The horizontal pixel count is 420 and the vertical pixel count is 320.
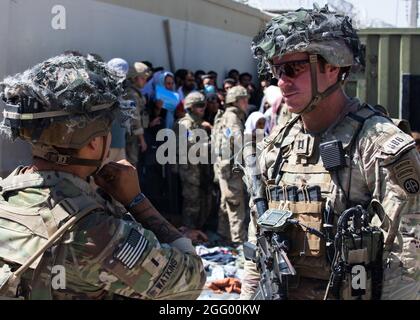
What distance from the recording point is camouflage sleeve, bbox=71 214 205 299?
1834 millimetres

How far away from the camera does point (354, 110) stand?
2.56m

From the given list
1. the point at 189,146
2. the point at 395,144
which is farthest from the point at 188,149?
the point at 395,144

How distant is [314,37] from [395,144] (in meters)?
0.53

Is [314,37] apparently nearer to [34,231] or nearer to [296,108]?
[296,108]

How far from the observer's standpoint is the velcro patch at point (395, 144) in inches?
90.5

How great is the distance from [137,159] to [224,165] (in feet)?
3.29

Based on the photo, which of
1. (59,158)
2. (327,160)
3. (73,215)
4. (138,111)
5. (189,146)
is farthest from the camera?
(189,146)

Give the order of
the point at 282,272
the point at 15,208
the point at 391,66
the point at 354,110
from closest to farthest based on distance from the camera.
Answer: the point at 15,208 < the point at 282,272 < the point at 354,110 < the point at 391,66

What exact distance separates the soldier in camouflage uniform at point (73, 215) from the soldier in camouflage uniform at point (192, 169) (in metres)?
5.37

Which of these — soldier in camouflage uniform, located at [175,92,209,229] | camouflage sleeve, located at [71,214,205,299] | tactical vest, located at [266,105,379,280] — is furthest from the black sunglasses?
soldier in camouflage uniform, located at [175,92,209,229]

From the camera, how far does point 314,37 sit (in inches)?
98.1

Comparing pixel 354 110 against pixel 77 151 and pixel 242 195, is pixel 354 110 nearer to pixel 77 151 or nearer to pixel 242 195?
pixel 77 151

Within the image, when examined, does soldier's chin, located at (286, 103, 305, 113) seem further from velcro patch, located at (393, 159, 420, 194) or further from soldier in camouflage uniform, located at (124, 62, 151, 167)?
soldier in camouflage uniform, located at (124, 62, 151, 167)
